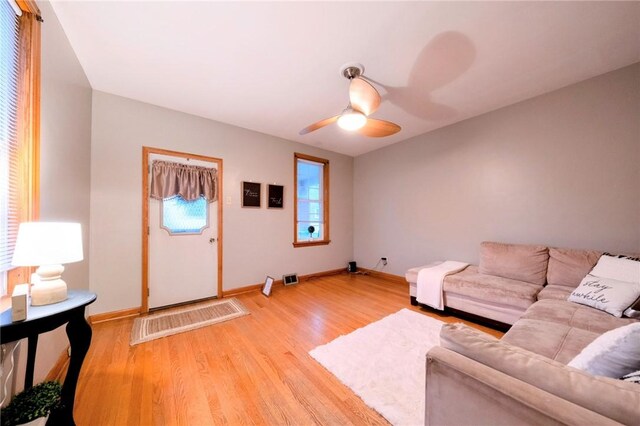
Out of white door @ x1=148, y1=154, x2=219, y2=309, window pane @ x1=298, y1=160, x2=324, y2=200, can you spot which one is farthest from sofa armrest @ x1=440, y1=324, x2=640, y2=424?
window pane @ x1=298, y1=160, x2=324, y2=200

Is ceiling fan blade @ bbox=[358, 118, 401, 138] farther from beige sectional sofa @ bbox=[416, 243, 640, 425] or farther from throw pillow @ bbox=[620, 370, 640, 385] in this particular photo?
throw pillow @ bbox=[620, 370, 640, 385]

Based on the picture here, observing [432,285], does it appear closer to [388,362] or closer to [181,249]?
[388,362]

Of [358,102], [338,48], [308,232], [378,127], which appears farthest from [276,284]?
[338,48]

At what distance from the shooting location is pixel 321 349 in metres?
2.06

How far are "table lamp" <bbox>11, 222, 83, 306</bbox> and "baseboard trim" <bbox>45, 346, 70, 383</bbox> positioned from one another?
88cm

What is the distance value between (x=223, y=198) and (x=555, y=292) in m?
4.07

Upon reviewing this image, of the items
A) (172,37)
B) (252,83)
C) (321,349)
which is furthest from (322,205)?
(172,37)

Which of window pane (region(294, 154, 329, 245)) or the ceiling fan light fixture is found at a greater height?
the ceiling fan light fixture

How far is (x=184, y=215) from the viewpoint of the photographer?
10.3ft

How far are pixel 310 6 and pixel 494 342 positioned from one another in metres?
2.23

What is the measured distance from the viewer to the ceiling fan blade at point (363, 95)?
1.92m

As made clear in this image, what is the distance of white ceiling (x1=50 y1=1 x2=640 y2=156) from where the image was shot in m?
1.62

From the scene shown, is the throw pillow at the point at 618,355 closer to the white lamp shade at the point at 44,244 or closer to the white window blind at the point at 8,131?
the white lamp shade at the point at 44,244

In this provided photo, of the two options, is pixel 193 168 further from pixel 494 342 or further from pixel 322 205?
pixel 494 342
